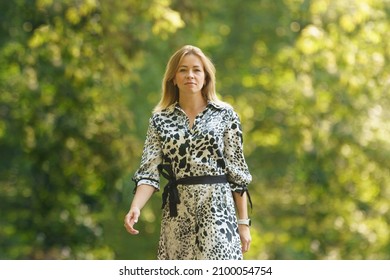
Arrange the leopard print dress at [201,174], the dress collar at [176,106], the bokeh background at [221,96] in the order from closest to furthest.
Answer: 1. the leopard print dress at [201,174]
2. the dress collar at [176,106]
3. the bokeh background at [221,96]

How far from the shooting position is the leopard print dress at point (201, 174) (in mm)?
4691

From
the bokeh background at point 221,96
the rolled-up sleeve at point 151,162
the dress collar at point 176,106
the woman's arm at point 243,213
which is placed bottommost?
the woman's arm at point 243,213

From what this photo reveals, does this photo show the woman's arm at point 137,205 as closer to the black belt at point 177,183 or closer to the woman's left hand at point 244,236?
the black belt at point 177,183

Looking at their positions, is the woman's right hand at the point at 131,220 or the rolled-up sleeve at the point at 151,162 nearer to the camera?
the woman's right hand at the point at 131,220

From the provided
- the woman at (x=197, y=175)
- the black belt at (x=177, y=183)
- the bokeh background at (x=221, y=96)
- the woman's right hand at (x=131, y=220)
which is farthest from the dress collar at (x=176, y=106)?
the bokeh background at (x=221, y=96)

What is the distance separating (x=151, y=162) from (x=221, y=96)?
9.95m

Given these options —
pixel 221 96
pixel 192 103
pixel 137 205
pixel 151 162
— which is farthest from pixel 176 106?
pixel 221 96

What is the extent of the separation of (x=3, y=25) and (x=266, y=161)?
4.09 metres

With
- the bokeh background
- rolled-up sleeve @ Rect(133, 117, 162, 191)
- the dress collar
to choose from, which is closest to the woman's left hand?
rolled-up sleeve @ Rect(133, 117, 162, 191)

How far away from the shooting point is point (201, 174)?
4688 mm

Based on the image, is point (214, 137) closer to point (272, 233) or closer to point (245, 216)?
point (245, 216)

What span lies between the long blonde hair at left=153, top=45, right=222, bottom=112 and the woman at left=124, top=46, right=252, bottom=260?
12 millimetres

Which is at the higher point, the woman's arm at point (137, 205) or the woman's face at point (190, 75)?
the woman's face at point (190, 75)

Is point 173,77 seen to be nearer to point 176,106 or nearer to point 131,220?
point 176,106
